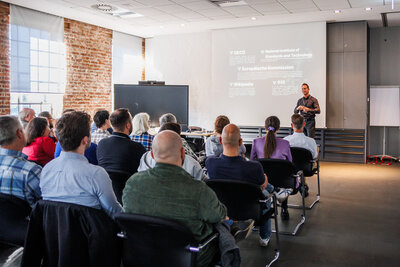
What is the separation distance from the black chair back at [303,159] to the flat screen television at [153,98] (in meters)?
5.31

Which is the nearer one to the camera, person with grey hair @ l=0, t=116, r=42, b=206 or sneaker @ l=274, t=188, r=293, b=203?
person with grey hair @ l=0, t=116, r=42, b=206

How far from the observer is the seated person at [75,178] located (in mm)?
2145

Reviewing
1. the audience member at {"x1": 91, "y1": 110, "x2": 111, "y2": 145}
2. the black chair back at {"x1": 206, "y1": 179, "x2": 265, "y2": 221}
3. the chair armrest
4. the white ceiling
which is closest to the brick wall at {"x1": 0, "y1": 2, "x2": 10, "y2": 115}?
the white ceiling

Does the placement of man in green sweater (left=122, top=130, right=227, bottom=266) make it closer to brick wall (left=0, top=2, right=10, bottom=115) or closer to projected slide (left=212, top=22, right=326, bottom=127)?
brick wall (left=0, top=2, right=10, bottom=115)

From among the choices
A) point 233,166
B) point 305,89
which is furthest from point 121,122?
point 305,89

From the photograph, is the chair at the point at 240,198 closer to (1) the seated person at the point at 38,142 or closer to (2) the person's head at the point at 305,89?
(1) the seated person at the point at 38,142

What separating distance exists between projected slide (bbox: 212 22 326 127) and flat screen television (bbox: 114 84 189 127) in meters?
1.02

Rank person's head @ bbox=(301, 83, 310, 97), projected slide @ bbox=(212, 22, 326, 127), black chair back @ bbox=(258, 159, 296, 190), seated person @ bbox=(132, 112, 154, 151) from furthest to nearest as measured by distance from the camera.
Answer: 1. projected slide @ bbox=(212, 22, 326, 127)
2. person's head @ bbox=(301, 83, 310, 97)
3. seated person @ bbox=(132, 112, 154, 151)
4. black chair back @ bbox=(258, 159, 296, 190)

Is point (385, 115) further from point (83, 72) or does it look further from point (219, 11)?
point (83, 72)

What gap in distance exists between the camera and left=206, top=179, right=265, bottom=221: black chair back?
2762 mm

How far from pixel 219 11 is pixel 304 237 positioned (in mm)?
5554

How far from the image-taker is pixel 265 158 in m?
4.05

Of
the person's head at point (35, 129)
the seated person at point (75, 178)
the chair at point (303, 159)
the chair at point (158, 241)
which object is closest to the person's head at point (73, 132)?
the seated person at point (75, 178)

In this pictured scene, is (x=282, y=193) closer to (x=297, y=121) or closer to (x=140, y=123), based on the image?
(x=297, y=121)
